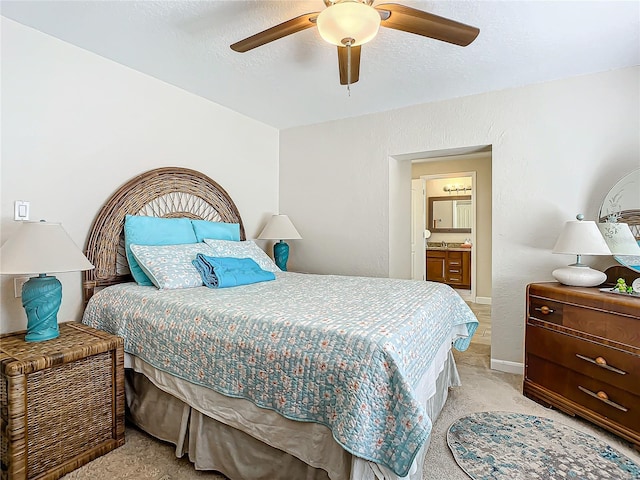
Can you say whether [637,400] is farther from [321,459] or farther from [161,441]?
[161,441]

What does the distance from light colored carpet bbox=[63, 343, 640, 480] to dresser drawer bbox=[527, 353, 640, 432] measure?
130mm

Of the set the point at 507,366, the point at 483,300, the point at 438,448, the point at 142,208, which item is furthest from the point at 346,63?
the point at 483,300

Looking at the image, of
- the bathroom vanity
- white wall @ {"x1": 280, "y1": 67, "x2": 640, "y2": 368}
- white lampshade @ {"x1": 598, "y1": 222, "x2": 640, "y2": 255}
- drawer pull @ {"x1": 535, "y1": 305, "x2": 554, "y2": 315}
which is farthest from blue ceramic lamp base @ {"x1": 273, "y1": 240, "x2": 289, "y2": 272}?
the bathroom vanity

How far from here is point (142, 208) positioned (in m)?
2.71

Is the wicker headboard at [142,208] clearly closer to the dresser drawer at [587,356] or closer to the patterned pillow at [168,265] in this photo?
the patterned pillow at [168,265]

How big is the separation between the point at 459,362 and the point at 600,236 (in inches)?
59.7

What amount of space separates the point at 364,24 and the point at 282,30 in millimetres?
442

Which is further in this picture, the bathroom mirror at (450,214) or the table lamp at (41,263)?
the bathroom mirror at (450,214)

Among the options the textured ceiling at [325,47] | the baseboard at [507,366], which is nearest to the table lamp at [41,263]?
the textured ceiling at [325,47]

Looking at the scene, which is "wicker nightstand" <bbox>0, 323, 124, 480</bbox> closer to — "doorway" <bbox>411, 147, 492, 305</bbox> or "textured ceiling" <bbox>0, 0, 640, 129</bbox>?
"textured ceiling" <bbox>0, 0, 640, 129</bbox>

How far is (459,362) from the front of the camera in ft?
10.4

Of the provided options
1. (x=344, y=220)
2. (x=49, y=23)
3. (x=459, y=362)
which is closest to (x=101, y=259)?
(x=49, y=23)

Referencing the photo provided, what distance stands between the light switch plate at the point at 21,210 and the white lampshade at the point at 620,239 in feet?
12.5

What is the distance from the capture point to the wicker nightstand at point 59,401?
155 cm
